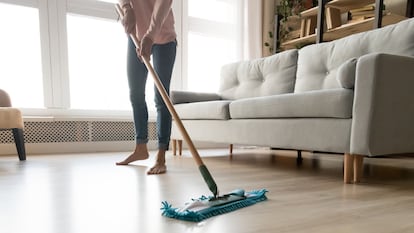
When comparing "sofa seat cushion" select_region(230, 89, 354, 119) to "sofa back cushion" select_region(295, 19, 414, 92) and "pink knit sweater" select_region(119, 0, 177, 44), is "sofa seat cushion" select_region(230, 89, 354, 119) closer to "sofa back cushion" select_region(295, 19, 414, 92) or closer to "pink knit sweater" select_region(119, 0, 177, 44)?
"sofa back cushion" select_region(295, 19, 414, 92)

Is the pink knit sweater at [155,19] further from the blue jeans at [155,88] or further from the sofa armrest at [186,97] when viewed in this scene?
the sofa armrest at [186,97]

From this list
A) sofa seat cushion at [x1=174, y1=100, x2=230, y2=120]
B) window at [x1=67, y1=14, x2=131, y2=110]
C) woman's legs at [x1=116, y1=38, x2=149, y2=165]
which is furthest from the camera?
window at [x1=67, y1=14, x2=131, y2=110]

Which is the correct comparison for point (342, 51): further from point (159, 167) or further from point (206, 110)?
point (159, 167)

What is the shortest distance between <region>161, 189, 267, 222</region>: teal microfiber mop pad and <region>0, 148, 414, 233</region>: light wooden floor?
21 millimetres

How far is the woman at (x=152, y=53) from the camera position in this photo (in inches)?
56.4

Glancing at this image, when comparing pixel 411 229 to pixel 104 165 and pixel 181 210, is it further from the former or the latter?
pixel 104 165

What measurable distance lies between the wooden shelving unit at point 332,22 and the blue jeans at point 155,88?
186cm

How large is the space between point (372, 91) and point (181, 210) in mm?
885

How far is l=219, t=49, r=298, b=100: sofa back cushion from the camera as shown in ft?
7.21

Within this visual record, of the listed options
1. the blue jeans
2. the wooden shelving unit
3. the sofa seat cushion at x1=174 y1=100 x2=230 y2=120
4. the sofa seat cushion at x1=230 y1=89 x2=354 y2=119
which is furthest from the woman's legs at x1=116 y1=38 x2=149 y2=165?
the wooden shelving unit

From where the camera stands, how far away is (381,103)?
1.18m

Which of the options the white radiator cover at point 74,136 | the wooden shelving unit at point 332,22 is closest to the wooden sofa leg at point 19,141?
the white radiator cover at point 74,136

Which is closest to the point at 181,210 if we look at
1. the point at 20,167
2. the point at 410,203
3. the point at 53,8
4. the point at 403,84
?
the point at 410,203

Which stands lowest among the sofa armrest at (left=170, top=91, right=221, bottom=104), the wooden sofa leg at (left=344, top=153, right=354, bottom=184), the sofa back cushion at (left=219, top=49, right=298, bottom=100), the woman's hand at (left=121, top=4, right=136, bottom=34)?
the wooden sofa leg at (left=344, top=153, right=354, bottom=184)
